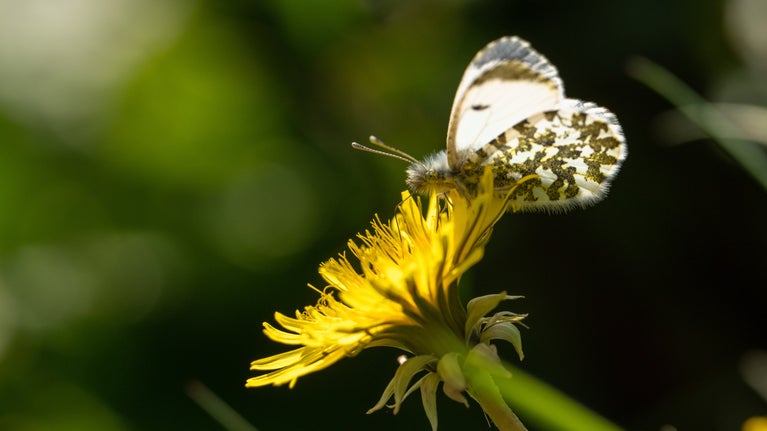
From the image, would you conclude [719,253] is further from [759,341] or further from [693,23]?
[693,23]

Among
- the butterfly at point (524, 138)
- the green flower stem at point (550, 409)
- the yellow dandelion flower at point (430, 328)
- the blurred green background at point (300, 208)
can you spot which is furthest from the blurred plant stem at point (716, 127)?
the blurred green background at point (300, 208)

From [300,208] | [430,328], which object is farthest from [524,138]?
[300,208]

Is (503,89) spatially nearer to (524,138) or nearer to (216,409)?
(524,138)

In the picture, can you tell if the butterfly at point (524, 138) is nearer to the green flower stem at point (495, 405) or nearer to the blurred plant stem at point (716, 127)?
the blurred plant stem at point (716, 127)

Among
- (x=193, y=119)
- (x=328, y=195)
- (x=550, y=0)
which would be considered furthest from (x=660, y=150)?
(x=193, y=119)

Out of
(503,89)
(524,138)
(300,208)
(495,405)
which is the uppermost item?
(503,89)

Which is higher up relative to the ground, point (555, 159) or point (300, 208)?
point (555, 159)
